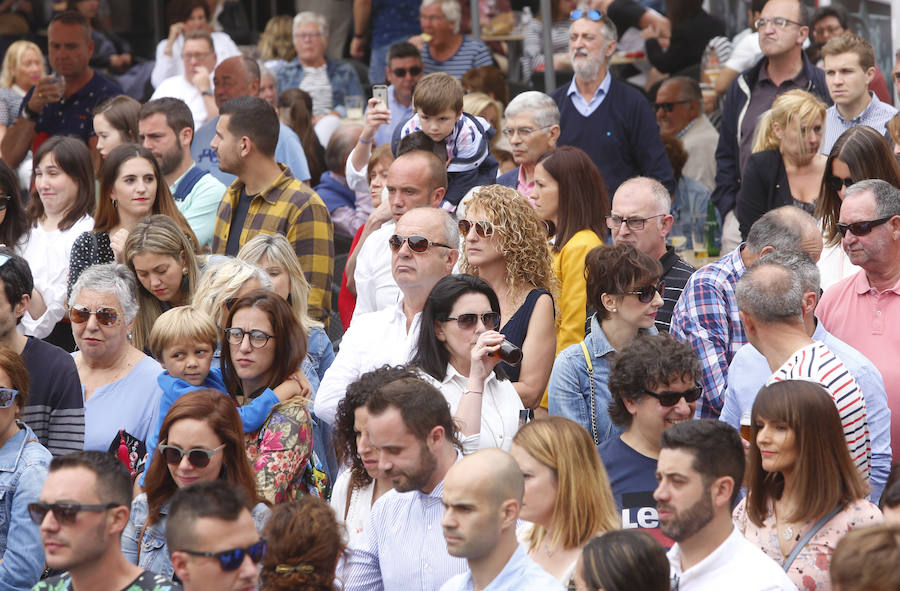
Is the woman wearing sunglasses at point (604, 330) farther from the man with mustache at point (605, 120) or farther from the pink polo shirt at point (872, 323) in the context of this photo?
the man with mustache at point (605, 120)

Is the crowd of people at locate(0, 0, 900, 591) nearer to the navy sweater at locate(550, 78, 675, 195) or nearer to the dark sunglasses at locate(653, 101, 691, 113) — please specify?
the navy sweater at locate(550, 78, 675, 195)

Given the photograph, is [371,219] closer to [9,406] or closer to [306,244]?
[306,244]

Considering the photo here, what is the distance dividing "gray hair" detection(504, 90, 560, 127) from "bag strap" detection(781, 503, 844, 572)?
3.84 m

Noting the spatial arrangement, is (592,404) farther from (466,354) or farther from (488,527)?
(488,527)

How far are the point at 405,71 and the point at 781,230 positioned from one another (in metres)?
4.78

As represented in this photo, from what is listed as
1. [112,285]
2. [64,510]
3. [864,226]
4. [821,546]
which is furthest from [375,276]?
[821,546]

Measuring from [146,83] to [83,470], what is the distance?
343 inches

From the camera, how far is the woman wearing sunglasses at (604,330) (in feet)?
17.4

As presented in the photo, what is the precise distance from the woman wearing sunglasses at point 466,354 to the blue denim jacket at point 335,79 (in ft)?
22.1

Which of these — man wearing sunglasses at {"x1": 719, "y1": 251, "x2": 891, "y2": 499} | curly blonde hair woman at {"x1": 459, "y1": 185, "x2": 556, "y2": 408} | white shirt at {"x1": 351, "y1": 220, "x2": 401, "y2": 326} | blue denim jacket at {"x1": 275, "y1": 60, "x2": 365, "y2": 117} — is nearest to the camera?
man wearing sunglasses at {"x1": 719, "y1": 251, "x2": 891, "y2": 499}

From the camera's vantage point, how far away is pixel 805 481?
Result: 4.23m

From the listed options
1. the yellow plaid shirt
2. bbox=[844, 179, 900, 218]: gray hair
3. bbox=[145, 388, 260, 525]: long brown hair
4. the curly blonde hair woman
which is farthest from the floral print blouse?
the yellow plaid shirt

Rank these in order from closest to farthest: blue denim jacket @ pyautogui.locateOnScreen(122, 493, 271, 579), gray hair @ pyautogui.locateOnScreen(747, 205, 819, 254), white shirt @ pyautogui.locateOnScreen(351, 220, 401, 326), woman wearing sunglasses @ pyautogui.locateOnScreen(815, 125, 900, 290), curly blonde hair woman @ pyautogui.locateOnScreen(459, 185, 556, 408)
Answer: blue denim jacket @ pyautogui.locateOnScreen(122, 493, 271, 579)
curly blonde hair woman @ pyautogui.locateOnScreen(459, 185, 556, 408)
gray hair @ pyautogui.locateOnScreen(747, 205, 819, 254)
woman wearing sunglasses @ pyautogui.locateOnScreen(815, 125, 900, 290)
white shirt @ pyautogui.locateOnScreen(351, 220, 401, 326)

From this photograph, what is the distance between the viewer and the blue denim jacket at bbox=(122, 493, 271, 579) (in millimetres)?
4523
